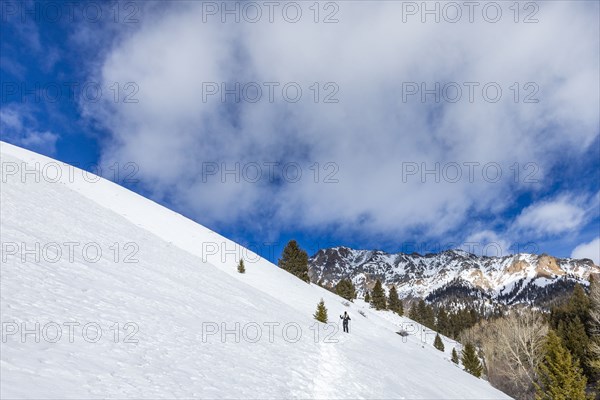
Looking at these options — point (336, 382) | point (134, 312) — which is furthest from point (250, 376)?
point (134, 312)

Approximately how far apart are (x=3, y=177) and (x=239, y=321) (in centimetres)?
2132

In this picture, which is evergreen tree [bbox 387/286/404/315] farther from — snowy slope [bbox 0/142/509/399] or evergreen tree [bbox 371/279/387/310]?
snowy slope [bbox 0/142/509/399]

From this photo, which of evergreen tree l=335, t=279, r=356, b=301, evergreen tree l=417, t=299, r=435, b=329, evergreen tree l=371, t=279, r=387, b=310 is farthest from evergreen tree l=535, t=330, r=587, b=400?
evergreen tree l=417, t=299, r=435, b=329

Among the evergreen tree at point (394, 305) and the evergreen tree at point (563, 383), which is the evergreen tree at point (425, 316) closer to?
the evergreen tree at point (394, 305)

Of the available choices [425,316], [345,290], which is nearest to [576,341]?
[345,290]

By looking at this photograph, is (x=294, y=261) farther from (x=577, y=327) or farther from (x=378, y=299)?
(x=577, y=327)

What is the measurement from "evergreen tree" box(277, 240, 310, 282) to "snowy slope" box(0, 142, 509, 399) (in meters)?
30.3

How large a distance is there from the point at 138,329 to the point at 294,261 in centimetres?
5014

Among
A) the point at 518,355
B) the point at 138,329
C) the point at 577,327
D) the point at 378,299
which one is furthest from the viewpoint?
the point at 378,299

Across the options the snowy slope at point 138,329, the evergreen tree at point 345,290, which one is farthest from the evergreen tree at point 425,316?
the snowy slope at point 138,329

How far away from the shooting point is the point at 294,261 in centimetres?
6053

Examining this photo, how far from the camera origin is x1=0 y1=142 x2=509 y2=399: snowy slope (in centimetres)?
770

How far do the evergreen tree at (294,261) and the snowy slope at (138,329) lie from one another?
30.3m

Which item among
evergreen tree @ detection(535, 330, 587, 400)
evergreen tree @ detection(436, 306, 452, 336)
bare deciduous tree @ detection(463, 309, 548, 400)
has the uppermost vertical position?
evergreen tree @ detection(436, 306, 452, 336)
